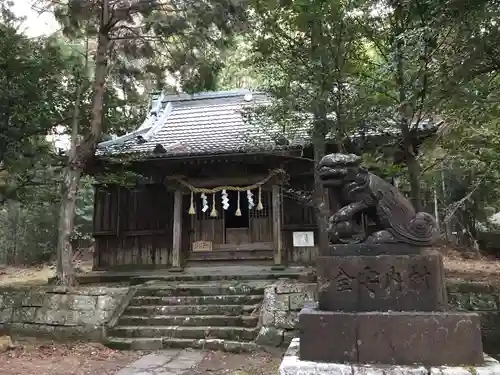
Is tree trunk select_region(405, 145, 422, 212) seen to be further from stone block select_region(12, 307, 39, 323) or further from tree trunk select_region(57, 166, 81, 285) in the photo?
stone block select_region(12, 307, 39, 323)

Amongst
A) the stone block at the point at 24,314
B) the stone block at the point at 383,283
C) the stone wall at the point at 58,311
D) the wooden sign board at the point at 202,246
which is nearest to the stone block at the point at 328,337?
the stone block at the point at 383,283

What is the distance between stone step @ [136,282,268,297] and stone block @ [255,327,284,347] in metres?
1.53

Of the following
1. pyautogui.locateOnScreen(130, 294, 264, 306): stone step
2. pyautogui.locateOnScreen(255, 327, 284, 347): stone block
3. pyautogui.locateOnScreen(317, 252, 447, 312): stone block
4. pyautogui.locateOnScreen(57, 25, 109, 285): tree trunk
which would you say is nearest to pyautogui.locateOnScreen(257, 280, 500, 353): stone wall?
pyautogui.locateOnScreen(255, 327, 284, 347): stone block

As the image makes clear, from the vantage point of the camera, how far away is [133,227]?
472 inches

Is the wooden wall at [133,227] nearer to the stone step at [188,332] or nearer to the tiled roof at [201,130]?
the tiled roof at [201,130]

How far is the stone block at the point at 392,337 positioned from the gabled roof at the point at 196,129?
19.9 feet

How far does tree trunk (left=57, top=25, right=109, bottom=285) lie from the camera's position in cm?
823

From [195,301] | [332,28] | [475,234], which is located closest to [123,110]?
[195,301]

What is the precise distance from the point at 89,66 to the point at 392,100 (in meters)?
6.72

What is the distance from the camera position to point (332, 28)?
6918mm

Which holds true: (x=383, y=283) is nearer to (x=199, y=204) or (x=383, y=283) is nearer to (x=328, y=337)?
(x=328, y=337)

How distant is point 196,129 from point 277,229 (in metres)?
4.50

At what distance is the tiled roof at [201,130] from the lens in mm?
9570

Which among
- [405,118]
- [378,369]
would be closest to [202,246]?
[405,118]
